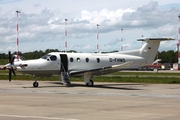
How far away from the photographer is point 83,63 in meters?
33.7

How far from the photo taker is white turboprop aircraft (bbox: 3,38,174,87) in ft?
101

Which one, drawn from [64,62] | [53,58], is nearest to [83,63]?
[64,62]

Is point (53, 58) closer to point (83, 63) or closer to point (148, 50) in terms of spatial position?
point (83, 63)

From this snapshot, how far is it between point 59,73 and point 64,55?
1.61 metres

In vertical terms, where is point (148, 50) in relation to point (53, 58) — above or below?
above

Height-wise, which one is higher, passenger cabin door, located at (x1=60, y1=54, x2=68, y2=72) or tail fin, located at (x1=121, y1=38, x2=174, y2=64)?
tail fin, located at (x1=121, y1=38, x2=174, y2=64)

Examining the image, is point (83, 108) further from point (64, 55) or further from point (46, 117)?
point (64, 55)

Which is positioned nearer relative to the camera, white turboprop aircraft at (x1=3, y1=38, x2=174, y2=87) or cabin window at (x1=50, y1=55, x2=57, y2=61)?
white turboprop aircraft at (x1=3, y1=38, x2=174, y2=87)

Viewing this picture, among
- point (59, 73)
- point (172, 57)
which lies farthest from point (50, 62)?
point (172, 57)

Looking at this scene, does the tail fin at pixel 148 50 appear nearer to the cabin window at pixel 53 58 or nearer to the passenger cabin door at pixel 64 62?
the passenger cabin door at pixel 64 62

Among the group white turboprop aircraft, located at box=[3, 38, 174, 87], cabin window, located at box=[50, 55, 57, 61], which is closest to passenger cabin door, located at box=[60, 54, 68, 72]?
white turboprop aircraft, located at box=[3, 38, 174, 87]

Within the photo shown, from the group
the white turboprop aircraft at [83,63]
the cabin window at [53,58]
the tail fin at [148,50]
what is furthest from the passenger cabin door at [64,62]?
the tail fin at [148,50]

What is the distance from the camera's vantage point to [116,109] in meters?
15.5

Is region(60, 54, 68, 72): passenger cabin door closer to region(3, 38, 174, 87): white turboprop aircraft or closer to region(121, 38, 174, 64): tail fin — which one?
region(3, 38, 174, 87): white turboprop aircraft
